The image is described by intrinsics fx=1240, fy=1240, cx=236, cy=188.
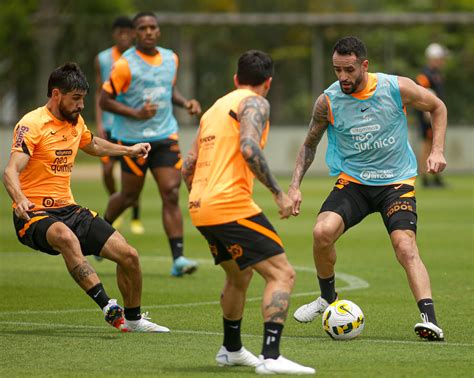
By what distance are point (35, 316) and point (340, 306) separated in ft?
9.02

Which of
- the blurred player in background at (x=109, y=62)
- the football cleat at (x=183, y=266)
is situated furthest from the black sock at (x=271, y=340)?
the blurred player in background at (x=109, y=62)

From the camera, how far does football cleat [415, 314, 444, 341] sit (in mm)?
8883

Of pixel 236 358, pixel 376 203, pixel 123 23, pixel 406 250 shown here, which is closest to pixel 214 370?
pixel 236 358

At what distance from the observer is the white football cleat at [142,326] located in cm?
949

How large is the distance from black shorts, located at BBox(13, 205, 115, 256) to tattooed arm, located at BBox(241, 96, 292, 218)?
7.18 feet

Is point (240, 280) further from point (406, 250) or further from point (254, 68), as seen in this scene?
point (406, 250)

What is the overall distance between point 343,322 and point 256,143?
198 cm

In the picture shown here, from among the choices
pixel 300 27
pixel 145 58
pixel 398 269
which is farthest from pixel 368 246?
pixel 300 27

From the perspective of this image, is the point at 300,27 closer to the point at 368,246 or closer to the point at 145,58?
the point at 368,246

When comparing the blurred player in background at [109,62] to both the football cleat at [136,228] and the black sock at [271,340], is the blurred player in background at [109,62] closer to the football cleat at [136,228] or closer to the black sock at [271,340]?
the football cleat at [136,228]

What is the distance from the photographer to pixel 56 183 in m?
9.74

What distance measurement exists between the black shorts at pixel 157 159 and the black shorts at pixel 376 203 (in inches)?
146

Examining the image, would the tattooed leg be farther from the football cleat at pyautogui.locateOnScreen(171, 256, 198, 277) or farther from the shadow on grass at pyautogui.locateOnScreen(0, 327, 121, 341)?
the football cleat at pyautogui.locateOnScreen(171, 256, 198, 277)

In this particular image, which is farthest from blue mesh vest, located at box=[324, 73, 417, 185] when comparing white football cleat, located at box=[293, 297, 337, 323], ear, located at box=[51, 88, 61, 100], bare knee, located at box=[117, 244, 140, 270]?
ear, located at box=[51, 88, 61, 100]
